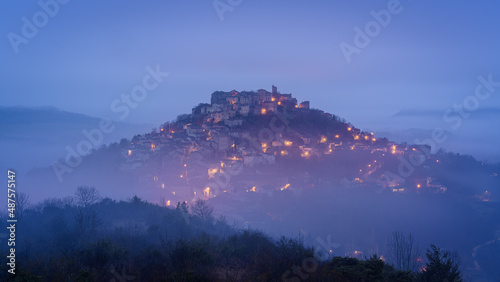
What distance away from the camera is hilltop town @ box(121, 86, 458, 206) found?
173 feet

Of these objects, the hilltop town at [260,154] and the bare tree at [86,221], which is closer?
the bare tree at [86,221]

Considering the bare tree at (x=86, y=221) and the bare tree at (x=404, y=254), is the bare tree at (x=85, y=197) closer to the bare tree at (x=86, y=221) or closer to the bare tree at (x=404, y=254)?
the bare tree at (x=86, y=221)

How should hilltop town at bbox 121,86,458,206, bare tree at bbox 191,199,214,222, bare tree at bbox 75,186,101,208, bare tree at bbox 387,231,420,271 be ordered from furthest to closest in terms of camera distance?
hilltop town at bbox 121,86,458,206
bare tree at bbox 191,199,214,222
bare tree at bbox 75,186,101,208
bare tree at bbox 387,231,420,271

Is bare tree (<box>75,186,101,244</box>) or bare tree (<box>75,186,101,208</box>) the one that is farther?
bare tree (<box>75,186,101,208</box>)

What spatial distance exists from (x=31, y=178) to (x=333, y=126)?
85.7 meters

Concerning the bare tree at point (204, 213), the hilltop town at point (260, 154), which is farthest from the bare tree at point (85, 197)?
the hilltop town at point (260, 154)

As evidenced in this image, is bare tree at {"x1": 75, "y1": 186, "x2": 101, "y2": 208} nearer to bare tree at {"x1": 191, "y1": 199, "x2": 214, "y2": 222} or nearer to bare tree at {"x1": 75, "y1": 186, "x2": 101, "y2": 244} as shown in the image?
bare tree at {"x1": 75, "y1": 186, "x2": 101, "y2": 244}

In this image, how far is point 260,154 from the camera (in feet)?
187

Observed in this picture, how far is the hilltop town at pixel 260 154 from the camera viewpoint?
173 ft

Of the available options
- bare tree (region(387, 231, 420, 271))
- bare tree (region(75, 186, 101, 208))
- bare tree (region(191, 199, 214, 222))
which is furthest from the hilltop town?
bare tree (region(387, 231, 420, 271))

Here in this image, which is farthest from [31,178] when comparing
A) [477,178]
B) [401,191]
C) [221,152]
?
[477,178]

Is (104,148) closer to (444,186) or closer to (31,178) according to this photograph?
(31,178)

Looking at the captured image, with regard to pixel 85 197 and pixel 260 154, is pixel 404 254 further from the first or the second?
pixel 260 154

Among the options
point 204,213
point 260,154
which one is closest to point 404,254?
point 204,213
